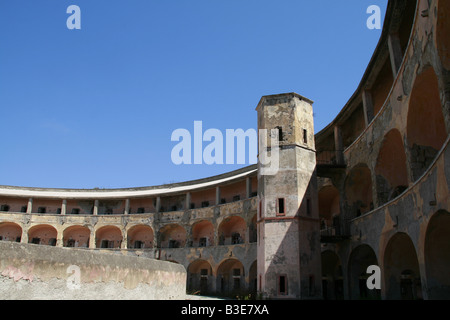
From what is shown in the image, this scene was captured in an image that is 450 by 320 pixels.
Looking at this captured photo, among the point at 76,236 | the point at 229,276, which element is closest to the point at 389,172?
the point at 229,276

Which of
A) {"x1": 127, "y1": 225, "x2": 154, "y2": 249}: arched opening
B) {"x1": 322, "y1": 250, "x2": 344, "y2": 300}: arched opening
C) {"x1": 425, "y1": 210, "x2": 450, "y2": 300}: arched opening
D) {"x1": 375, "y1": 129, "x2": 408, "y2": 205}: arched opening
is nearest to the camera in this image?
{"x1": 425, "y1": 210, "x2": 450, "y2": 300}: arched opening

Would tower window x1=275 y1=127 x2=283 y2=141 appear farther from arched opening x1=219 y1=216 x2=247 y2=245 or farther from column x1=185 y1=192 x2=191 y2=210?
column x1=185 y1=192 x2=191 y2=210

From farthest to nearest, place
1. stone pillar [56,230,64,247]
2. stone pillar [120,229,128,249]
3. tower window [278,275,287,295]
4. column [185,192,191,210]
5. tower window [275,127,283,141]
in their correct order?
stone pillar [56,230,64,247] → stone pillar [120,229,128,249] → column [185,192,191,210] → tower window [275,127,283,141] → tower window [278,275,287,295]

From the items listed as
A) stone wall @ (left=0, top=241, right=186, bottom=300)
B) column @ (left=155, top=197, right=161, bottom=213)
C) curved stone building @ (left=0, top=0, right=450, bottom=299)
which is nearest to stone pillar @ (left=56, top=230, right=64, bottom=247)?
curved stone building @ (left=0, top=0, right=450, bottom=299)

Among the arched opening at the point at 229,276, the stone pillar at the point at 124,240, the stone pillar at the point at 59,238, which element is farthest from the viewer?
the stone pillar at the point at 59,238

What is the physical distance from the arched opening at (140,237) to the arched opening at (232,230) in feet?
30.6

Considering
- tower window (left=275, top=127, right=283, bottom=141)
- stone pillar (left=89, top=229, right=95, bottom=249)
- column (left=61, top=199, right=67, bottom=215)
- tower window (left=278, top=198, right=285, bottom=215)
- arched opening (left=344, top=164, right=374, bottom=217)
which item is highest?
tower window (left=275, top=127, right=283, bottom=141)

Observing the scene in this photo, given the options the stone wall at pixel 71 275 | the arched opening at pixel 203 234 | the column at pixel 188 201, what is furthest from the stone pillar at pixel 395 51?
the column at pixel 188 201

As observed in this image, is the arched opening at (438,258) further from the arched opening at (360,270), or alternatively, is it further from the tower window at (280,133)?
the tower window at (280,133)

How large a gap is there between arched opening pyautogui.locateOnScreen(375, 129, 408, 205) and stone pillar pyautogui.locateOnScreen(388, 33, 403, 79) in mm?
4078

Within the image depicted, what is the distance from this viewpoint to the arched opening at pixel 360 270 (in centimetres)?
2173

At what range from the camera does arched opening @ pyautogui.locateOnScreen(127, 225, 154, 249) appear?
4125cm

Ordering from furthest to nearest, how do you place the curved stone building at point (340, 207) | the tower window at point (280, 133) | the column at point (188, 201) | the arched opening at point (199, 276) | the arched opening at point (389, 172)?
the column at point (188, 201) < the arched opening at point (199, 276) < the tower window at point (280, 133) < the arched opening at point (389, 172) < the curved stone building at point (340, 207)

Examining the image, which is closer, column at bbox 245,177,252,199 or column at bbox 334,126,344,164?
column at bbox 334,126,344,164
